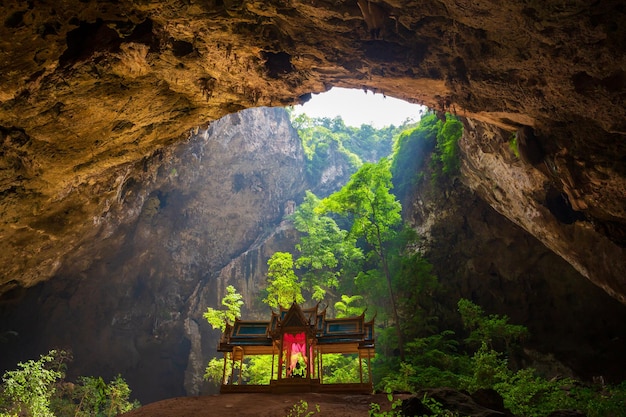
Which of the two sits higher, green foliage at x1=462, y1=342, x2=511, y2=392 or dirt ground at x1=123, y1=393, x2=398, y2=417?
green foliage at x1=462, y1=342, x2=511, y2=392

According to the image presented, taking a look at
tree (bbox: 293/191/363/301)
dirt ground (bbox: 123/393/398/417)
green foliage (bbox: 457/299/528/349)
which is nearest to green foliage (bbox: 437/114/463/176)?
tree (bbox: 293/191/363/301)

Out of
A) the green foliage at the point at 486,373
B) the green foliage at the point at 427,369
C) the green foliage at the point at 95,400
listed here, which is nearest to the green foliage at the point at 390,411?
the green foliage at the point at 427,369

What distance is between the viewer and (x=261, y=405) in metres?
10.1

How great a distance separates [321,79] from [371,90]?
5.51 feet

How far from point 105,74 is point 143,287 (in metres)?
21.2

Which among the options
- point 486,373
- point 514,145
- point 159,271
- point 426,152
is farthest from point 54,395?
point 426,152

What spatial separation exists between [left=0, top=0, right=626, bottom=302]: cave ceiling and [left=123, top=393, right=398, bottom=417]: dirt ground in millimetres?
7913

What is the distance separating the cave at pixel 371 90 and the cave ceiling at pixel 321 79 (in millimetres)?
42

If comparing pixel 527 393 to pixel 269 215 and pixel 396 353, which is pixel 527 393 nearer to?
pixel 396 353

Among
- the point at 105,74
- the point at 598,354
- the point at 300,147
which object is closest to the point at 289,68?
the point at 105,74

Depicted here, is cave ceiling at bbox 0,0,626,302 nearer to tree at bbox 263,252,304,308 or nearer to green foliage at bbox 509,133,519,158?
green foliage at bbox 509,133,519,158

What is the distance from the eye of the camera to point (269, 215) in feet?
107

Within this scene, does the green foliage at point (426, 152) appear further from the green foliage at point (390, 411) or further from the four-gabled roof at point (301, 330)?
the green foliage at point (390, 411)

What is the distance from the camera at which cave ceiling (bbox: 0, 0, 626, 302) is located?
7777mm
